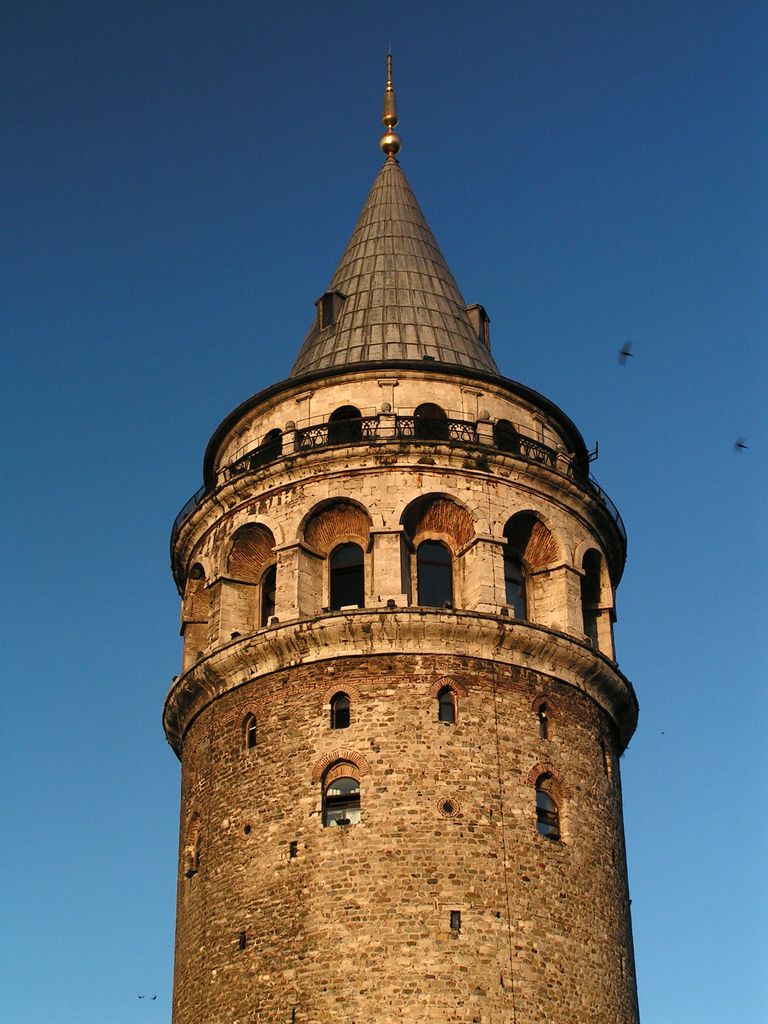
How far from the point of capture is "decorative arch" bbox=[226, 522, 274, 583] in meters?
42.2

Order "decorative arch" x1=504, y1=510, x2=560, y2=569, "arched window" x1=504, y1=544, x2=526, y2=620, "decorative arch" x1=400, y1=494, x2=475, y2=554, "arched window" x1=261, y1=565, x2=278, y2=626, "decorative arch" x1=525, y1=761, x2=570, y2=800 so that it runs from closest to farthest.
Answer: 1. "decorative arch" x1=525, y1=761, x2=570, y2=800
2. "decorative arch" x1=400, y1=494, x2=475, y2=554
3. "arched window" x1=504, y1=544, x2=526, y2=620
4. "arched window" x1=261, y1=565, x2=278, y2=626
5. "decorative arch" x1=504, y1=510, x2=560, y2=569

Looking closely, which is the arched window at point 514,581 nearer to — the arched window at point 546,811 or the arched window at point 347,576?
the arched window at point 347,576

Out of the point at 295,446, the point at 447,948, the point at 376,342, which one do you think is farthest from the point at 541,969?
the point at 376,342

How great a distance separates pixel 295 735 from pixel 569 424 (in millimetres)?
12652

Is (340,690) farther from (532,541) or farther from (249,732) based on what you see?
(532,541)

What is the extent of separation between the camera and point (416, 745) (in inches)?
1462

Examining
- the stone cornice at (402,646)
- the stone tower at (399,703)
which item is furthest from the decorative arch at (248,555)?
the stone cornice at (402,646)

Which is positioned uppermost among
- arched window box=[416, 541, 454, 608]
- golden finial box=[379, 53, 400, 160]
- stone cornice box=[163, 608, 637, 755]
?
golden finial box=[379, 53, 400, 160]

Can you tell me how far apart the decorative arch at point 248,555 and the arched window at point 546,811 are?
897cm

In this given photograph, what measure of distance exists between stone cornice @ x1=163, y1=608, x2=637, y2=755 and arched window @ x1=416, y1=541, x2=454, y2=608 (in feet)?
5.57

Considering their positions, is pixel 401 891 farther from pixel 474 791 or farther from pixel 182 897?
pixel 182 897

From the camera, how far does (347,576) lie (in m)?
40.9

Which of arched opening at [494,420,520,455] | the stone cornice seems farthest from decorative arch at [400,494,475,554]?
the stone cornice

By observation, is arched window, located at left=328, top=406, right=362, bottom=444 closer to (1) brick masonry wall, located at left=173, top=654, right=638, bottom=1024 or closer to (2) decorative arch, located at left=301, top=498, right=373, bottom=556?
(2) decorative arch, located at left=301, top=498, right=373, bottom=556
